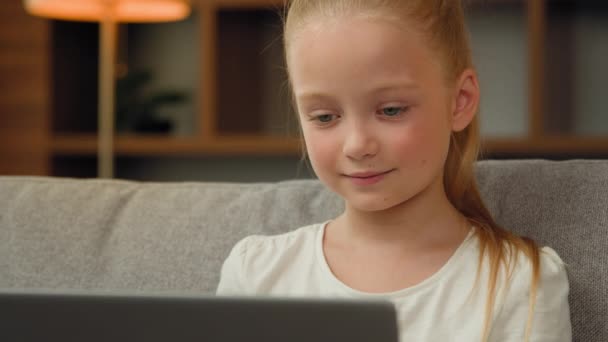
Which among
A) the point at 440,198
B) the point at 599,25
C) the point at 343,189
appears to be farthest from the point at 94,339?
the point at 599,25

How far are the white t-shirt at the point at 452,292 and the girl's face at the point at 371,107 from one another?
113 mm

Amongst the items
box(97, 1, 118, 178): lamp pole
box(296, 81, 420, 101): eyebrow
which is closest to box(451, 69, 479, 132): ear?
box(296, 81, 420, 101): eyebrow

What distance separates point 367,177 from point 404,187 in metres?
0.05

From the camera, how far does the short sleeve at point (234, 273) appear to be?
125 centimetres

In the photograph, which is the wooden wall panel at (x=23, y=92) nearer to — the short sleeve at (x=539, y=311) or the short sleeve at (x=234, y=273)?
the short sleeve at (x=234, y=273)

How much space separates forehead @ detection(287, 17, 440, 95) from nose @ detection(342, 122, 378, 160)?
0.05m

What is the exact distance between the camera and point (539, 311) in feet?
3.50

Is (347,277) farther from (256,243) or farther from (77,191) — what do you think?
Answer: (77,191)

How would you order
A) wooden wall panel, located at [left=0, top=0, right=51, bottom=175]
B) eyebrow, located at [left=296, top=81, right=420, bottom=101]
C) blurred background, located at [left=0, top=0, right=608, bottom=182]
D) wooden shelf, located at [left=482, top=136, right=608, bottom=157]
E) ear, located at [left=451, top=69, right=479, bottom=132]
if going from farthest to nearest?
wooden wall panel, located at [left=0, top=0, right=51, bottom=175], blurred background, located at [left=0, top=0, right=608, bottom=182], wooden shelf, located at [left=482, top=136, right=608, bottom=157], ear, located at [left=451, top=69, right=479, bottom=132], eyebrow, located at [left=296, top=81, right=420, bottom=101]

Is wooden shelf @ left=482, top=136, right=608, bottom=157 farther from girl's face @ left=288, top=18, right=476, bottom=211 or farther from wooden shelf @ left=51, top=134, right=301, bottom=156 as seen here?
girl's face @ left=288, top=18, right=476, bottom=211

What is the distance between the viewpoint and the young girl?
3.49 ft

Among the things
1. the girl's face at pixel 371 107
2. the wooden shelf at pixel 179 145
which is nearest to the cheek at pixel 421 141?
the girl's face at pixel 371 107

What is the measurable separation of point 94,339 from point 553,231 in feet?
2.52

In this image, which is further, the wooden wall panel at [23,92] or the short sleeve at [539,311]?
the wooden wall panel at [23,92]
